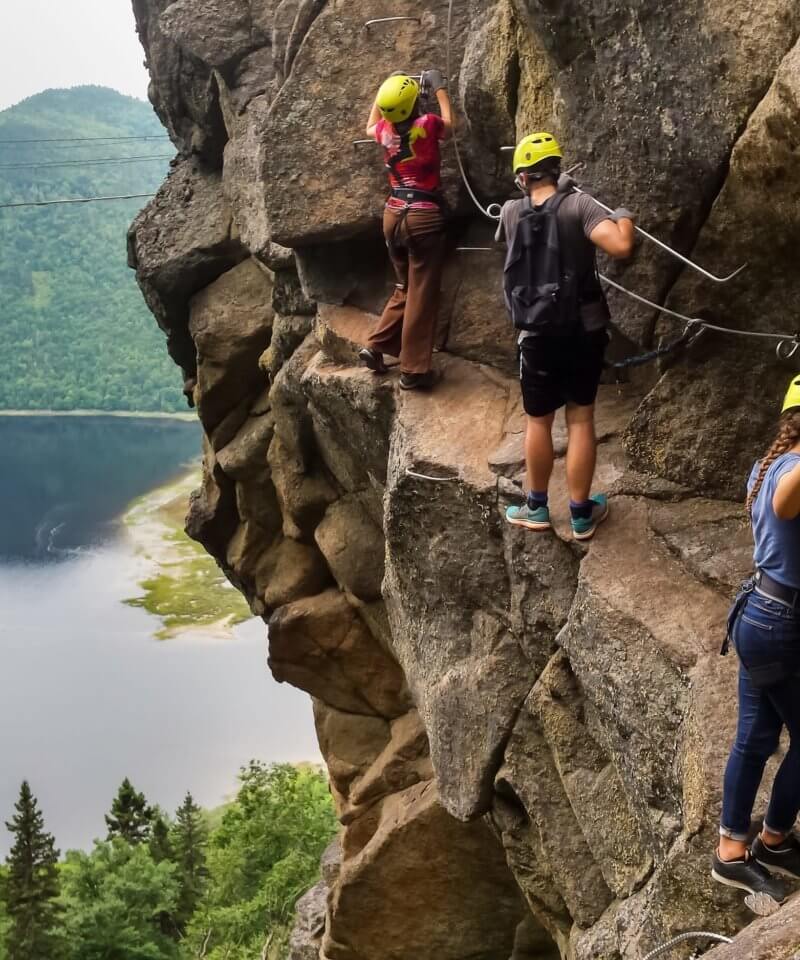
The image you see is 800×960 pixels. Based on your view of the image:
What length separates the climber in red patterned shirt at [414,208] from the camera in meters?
8.16

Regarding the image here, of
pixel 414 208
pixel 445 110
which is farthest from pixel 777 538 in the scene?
pixel 445 110

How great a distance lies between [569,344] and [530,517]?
1.39 m

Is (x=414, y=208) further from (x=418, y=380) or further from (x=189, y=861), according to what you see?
(x=189, y=861)

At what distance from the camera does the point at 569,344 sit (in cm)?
641

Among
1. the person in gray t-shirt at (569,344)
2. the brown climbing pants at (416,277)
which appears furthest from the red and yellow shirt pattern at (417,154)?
the person in gray t-shirt at (569,344)

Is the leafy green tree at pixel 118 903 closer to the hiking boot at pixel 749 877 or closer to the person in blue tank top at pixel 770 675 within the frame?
the hiking boot at pixel 749 877

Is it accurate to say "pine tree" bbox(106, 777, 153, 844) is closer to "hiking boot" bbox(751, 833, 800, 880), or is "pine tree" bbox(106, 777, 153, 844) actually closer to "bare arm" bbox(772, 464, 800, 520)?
"hiking boot" bbox(751, 833, 800, 880)

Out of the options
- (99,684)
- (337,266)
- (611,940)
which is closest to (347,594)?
(337,266)

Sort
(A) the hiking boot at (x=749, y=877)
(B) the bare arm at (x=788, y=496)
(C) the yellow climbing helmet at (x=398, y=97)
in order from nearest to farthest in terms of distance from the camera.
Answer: (B) the bare arm at (x=788, y=496), (A) the hiking boot at (x=749, y=877), (C) the yellow climbing helmet at (x=398, y=97)

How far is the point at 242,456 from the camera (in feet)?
48.1

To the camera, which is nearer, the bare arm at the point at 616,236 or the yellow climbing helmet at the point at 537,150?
the bare arm at the point at 616,236

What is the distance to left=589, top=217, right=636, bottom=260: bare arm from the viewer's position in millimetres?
5727

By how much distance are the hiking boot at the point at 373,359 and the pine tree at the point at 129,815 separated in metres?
30.2

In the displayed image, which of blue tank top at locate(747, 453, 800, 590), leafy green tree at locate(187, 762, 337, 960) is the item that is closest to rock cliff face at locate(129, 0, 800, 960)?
blue tank top at locate(747, 453, 800, 590)
